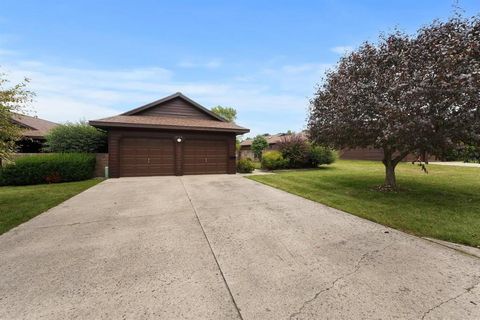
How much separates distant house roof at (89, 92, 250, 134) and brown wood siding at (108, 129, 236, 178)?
46 centimetres

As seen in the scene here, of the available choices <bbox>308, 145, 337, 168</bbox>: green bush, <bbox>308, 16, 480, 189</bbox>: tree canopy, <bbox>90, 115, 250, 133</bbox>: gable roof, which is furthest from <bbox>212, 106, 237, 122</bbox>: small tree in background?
<bbox>308, 16, 480, 189</bbox>: tree canopy

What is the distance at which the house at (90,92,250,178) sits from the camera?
12.2 metres

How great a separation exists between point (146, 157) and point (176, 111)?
4.14 meters

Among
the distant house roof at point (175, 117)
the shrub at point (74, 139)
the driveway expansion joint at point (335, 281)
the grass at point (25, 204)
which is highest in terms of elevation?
the distant house roof at point (175, 117)

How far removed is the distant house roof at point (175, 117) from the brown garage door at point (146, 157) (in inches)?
39.0

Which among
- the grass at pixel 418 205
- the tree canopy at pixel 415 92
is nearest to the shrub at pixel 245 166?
the grass at pixel 418 205

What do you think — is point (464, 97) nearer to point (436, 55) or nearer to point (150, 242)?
point (436, 55)

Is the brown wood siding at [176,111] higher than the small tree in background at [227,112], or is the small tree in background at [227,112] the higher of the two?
the small tree in background at [227,112]

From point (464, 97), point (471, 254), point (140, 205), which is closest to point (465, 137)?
point (464, 97)

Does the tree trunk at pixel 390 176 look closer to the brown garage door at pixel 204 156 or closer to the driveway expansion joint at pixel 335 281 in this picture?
the driveway expansion joint at pixel 335 281

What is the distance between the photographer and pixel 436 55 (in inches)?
224

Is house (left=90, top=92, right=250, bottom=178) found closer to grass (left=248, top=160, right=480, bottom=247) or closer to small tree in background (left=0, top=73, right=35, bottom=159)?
small tree in background (left=0, top=73, right=35, bottom=159)

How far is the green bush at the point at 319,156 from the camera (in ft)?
54.4

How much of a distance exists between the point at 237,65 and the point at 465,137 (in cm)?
1396
